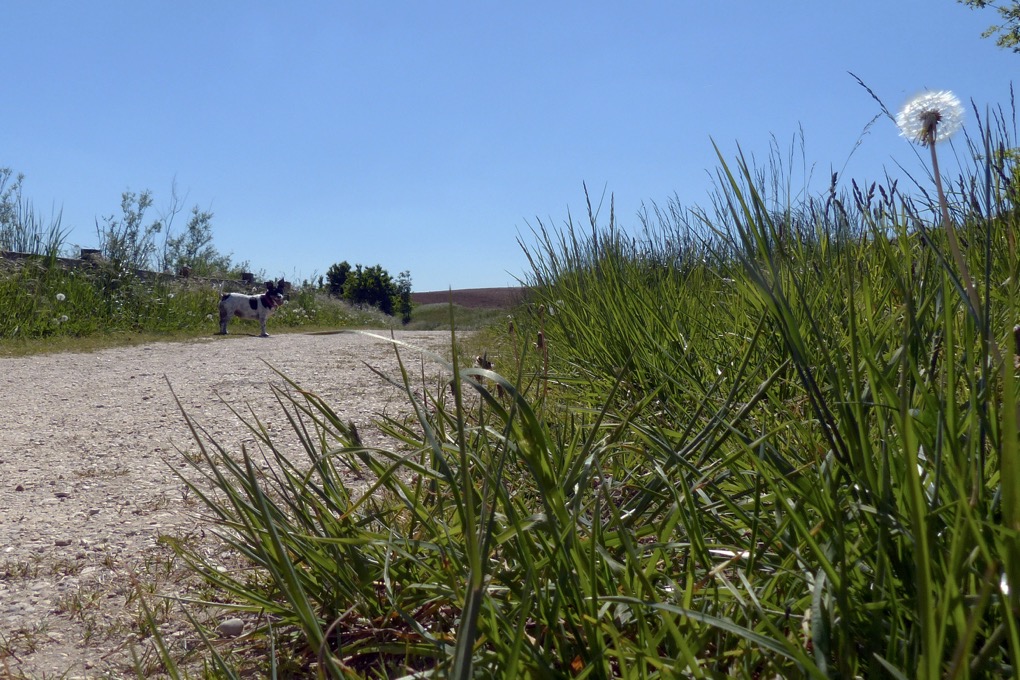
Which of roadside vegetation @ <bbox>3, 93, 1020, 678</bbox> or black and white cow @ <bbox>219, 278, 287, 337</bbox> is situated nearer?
roadside vegetation @ <bbox>3, 93, 1020, 678</bbox>

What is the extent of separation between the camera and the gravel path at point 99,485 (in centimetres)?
146

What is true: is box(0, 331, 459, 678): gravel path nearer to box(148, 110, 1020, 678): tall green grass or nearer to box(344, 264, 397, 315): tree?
box(148, 110, 1020, 678): tall green grass

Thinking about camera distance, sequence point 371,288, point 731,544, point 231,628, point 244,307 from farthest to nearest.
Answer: point 371,288, point 244,307, point 231,628, point 731,544

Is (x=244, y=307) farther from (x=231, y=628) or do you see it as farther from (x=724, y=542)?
(x=724, y=542)

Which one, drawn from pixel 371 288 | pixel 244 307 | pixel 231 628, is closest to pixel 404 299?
pixel 371 288

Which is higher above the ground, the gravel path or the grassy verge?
the grassy verge

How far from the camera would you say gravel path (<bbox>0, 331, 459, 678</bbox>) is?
146cm

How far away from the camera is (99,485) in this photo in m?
2.50

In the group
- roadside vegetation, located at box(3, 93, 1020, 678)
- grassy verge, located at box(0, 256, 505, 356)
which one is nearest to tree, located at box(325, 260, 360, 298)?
grassy verge, located at box(0, 256, 505, 356)

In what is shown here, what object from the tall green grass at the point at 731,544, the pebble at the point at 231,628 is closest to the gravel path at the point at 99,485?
the pebble at the point at 231,628

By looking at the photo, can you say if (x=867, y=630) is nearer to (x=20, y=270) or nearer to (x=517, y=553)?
(x=517, y=553)

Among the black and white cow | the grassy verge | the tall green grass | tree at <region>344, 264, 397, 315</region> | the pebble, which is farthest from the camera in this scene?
tree at <region>344, 264, 397, 315</region>

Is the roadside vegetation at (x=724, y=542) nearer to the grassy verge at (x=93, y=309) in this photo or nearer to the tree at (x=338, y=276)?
the grassy verge at (x=93, y=309)

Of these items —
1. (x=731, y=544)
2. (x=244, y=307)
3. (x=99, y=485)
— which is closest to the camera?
(x=731, y=544)
